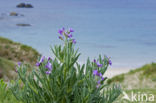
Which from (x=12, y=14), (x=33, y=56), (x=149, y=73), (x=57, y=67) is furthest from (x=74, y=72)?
(x=12, y=14)

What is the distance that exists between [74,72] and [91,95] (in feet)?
2.32

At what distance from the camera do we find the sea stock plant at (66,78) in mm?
5836

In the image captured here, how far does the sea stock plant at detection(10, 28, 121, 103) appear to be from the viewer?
584 centimetres

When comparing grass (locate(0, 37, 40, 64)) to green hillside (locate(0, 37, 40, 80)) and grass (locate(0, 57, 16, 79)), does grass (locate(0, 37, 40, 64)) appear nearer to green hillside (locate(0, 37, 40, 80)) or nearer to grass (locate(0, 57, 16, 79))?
green hillside (locate(0, 37, 40, 80))

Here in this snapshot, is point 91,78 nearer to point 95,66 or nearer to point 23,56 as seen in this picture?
point 95,66

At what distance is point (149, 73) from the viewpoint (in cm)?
1997

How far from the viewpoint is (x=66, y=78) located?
5.86 meters

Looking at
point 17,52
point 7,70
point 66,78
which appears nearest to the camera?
point 66,78

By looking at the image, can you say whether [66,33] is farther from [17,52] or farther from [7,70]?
[17,52]

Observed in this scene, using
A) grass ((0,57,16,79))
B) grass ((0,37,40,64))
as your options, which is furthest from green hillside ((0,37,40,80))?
grass ((0,57,16,79))

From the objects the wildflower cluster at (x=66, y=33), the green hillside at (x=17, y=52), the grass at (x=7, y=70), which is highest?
the wildflower cluster at (x=66, y=33)

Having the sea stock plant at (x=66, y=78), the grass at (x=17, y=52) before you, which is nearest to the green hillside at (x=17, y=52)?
the grass at (x=17, y=52)

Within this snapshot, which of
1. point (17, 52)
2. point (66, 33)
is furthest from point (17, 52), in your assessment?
point (66, 33)

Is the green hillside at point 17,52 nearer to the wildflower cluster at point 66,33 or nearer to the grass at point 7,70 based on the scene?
the grass at point 7,70
